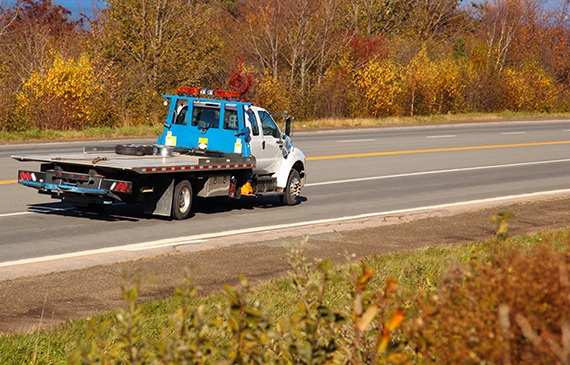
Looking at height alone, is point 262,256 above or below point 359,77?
below

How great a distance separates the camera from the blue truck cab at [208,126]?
12.9 m

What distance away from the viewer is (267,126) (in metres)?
13.6

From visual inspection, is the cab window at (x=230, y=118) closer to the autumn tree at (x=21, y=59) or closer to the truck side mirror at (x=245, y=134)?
the truck side mirror at (x=245, y=134)

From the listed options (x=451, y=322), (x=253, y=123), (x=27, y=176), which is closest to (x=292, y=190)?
(x=253, y=123)

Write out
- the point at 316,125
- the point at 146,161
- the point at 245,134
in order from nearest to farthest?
the point at 146,161 < the point at 245,134 < the point at 316,125

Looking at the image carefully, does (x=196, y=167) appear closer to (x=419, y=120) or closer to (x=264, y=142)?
(x=264, y=142)

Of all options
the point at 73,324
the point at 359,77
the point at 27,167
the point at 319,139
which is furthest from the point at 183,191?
the point at 359,77

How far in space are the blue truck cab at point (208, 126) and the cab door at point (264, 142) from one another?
0.24 metres

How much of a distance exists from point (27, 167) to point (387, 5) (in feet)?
145

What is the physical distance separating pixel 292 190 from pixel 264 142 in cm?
130

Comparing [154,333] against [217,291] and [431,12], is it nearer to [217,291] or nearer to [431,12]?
[217,291]

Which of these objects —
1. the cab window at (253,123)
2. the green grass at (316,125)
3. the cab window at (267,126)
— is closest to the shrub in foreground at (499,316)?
the cab window at (253,123)

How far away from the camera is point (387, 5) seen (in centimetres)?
5541

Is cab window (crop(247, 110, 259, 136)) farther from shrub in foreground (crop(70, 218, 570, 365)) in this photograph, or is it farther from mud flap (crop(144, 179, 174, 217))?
shrub in foreground (crop(70, 218, 570, 365))
